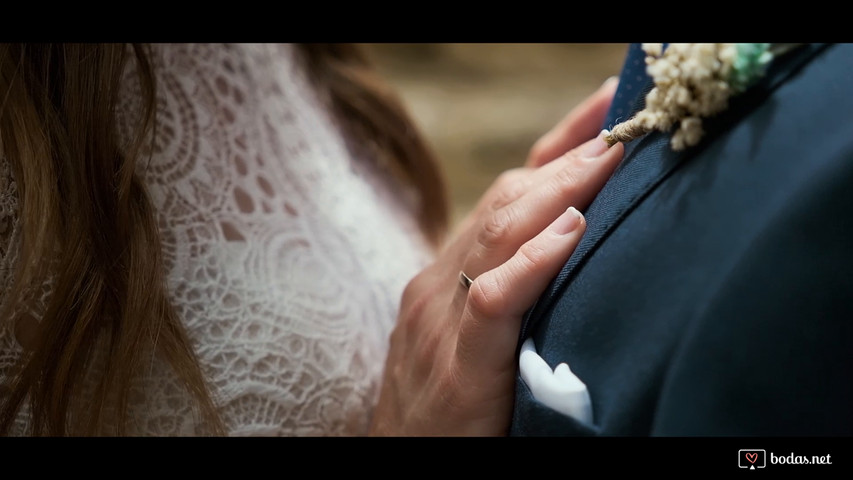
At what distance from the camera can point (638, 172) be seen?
426 millimetres

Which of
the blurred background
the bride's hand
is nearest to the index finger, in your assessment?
the bride's hand

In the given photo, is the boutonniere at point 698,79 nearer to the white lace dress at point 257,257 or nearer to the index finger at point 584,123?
the index finger at point 584,123

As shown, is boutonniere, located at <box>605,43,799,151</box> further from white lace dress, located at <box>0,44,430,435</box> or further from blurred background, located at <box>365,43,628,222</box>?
blurred background, located at <box>365,43,628,222</box>

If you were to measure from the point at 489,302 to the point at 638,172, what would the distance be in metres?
0.13

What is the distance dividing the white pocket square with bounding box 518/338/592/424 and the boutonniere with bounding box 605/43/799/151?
0.51 feet

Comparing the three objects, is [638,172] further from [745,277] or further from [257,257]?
[257,257]

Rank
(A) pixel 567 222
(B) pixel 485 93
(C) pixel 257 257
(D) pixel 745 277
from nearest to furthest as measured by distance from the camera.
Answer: (D) pixel 745 277 → (A) pixel 567 222 → (C) pixel 257 257 → (B) pixel 485 93
